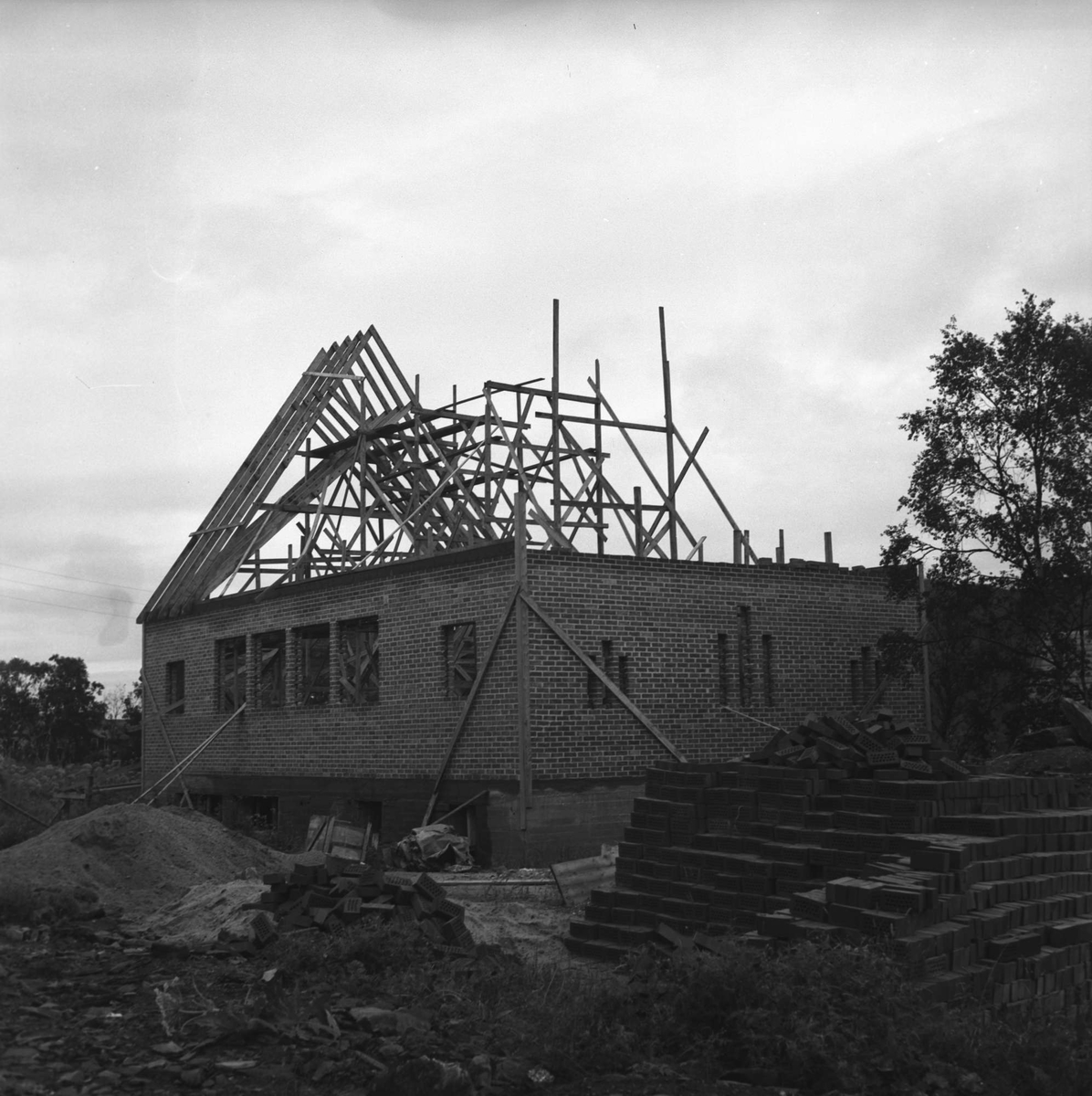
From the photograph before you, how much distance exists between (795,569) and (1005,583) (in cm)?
337

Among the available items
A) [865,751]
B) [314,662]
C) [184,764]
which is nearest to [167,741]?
[184,764]

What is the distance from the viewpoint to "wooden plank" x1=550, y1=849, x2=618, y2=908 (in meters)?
14.6

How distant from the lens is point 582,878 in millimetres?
14773

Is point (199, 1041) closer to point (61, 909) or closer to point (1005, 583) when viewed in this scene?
point (61, 909)

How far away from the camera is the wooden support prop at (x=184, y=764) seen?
24.0 m

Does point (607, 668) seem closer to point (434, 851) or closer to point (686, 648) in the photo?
point (686, 648)

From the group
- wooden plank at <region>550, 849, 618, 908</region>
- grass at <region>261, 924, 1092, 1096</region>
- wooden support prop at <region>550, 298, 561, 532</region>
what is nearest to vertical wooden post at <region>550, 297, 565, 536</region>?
wooden support prop at <region>550, 298, 561, 532</region>

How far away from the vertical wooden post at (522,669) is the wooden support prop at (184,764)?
799 centimetres

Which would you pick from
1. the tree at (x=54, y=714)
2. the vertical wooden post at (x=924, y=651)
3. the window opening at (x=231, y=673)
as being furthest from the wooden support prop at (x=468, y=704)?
the tree at (x=54, y=714)

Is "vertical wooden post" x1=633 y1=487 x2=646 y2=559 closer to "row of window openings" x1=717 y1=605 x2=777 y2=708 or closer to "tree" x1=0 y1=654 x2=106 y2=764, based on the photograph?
"row of window openings" x1=717 y1=605 x2=777 y2=708

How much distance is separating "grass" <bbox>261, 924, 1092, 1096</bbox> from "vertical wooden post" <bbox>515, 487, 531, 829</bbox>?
28.3ft

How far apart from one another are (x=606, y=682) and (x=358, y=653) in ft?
19.1

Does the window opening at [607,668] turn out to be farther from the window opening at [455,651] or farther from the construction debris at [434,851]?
the construction debris at [434,851]

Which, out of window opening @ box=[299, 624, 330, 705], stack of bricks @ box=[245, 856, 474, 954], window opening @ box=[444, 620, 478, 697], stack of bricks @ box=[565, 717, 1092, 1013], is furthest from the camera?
window opening @ box=[299, 624, 330, 705]
